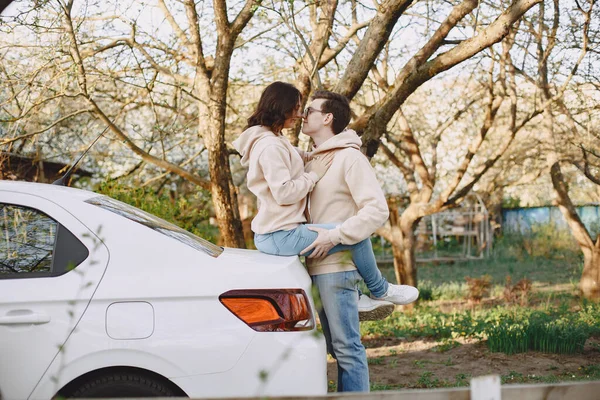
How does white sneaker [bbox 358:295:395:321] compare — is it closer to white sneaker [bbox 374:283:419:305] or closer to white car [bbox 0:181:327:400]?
white sneaker [bbox 374:283:419:305]

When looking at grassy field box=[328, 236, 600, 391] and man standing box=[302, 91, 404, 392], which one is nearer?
man standing box=[302, 91, 404, 392]

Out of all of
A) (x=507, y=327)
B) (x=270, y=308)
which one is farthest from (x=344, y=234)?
(x=507, y=327)

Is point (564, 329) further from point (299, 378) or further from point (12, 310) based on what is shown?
point (12, 310)

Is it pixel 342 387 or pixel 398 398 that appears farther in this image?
pixel 342 387

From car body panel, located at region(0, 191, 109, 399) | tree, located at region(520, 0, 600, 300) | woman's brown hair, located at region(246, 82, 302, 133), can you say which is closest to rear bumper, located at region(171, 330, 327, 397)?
car body panel, located at region(0, 191, 109, 399)

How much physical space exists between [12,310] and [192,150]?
11.7m

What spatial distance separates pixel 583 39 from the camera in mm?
8672

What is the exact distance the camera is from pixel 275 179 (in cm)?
365

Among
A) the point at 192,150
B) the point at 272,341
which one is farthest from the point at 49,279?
the point at 192,150

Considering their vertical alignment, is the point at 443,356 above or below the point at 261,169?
below

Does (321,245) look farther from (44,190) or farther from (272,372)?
(44,190)

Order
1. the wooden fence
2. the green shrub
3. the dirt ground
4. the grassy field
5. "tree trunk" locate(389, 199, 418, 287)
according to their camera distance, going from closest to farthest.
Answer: the wooden fence
the dirt ground
the grassy field
the green shrub
"tree trunk" locate(389, 199, 418, 287)

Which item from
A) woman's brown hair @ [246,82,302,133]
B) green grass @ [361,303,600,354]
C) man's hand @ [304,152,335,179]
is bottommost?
green grass @ [361,303,600,354]

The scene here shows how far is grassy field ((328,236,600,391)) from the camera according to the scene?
6137mm
